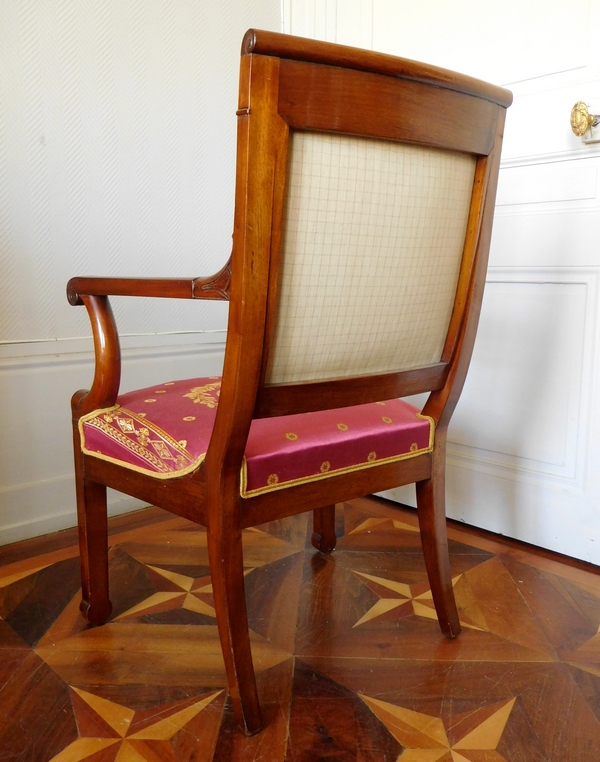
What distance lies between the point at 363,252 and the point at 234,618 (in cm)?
57

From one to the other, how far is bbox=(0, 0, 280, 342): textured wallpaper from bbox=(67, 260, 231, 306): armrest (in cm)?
58

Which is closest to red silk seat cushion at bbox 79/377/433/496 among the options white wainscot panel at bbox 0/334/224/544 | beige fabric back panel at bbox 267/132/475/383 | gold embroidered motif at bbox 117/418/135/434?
gold embroidered motif at bbox 117/418/135/434

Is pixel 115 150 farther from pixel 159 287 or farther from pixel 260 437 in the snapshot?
pixel 260 437

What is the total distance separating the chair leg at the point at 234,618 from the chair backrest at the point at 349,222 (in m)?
0.17

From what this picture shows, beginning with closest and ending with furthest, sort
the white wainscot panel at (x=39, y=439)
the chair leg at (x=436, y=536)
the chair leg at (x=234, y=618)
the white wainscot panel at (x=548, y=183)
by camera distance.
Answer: the chair leg at (x=234, y=618)
the chair leg at (x=436, y=536)
the white wainscot panel at (x=548, y=183)
the white wainscot panel at (x=39, y=439)

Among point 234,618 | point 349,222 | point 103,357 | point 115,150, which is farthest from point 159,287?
point 115,150

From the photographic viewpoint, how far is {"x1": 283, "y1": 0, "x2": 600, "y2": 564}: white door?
161 cm

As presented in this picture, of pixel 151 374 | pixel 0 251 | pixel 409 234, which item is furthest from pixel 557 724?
pixel 0 251

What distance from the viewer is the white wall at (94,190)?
1.68 metres

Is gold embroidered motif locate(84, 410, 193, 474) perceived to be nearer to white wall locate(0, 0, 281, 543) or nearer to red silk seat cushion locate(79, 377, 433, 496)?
red silk seat cushion locate(79, 377, 433, 496)

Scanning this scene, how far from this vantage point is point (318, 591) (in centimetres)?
150

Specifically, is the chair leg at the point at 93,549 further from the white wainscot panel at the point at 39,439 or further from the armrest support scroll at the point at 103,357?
the white wainscot panel at the point at 39,439

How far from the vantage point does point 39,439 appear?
1796 millimetres

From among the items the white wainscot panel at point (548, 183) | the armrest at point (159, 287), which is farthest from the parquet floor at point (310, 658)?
the white wainscot panel at point (548, 183)
